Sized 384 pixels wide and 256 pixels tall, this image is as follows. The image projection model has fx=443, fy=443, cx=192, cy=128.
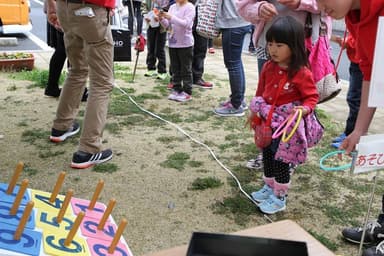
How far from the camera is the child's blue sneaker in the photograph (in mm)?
2672

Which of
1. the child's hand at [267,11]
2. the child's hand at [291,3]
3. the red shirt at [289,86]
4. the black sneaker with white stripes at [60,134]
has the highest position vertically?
the child's hand at [291,3]

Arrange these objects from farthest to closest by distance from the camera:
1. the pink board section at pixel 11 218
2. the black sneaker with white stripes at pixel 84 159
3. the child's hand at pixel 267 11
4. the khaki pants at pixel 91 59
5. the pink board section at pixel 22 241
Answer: the black sneaker with white stripes at pixel 84 159 < the khaki pants at pixel 91 59 < the child's hand at pixel 267 11 < the pink board section at pixel 11 218 < the pink board section at pixel 22 241

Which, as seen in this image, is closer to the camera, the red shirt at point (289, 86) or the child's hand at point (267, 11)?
the red shirt at point (289, 86)

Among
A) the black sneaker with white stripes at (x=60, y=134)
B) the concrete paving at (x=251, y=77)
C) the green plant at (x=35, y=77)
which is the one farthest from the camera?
the green plant at (x=35, y=77)

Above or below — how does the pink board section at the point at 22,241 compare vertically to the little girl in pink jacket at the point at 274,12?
below

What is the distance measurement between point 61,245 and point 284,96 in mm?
1572

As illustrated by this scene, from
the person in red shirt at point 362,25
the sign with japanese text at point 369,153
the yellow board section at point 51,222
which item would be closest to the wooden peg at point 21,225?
the yellow board section at point 51,222

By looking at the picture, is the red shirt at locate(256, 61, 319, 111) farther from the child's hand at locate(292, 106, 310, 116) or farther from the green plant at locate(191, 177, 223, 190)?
the green plant at locate(191, 177, 223, 190)

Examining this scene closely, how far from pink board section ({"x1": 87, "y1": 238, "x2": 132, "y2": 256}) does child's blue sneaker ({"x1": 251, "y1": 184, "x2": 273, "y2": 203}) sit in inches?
54.9

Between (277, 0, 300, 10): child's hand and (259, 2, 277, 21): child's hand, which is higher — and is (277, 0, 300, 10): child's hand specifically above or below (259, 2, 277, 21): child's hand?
above

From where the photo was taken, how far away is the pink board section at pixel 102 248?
4.37 ft

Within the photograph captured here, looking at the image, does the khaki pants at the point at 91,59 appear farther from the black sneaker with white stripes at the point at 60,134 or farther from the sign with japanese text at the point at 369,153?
the sign with japanese text at the point at 369,153

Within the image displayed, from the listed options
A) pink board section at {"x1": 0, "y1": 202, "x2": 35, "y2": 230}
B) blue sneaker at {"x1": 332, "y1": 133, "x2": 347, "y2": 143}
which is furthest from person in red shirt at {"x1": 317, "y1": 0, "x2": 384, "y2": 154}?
blue sneaker at {"x1": 332, "y1": 133, "x2": 347, "y2": 143}

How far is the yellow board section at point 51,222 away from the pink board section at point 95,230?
0.05 metres
